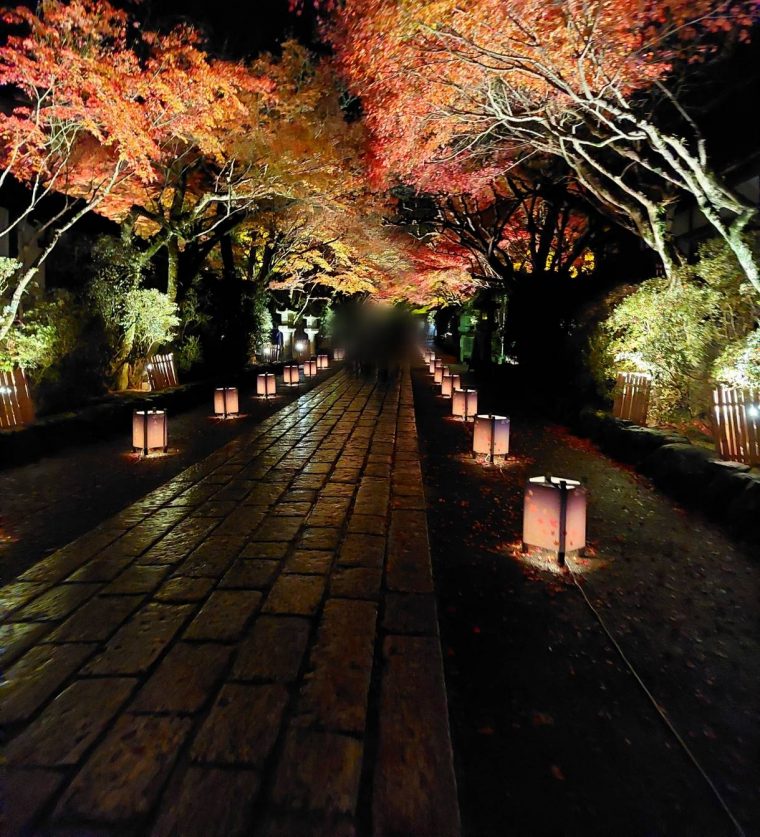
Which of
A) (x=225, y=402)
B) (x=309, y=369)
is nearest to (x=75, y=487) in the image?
(x=225, y=402)

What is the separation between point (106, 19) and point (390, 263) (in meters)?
23.4

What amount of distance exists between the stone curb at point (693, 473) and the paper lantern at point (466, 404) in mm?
3631

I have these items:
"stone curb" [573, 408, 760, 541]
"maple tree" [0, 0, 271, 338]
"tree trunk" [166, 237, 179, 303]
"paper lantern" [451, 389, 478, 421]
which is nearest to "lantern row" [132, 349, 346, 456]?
"maple tree" [0, 0, 271, 338]

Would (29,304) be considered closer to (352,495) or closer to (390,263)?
(352,495)

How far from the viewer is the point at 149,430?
→ 29.6 feet

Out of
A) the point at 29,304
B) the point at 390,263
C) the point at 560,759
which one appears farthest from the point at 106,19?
the point at 390,263

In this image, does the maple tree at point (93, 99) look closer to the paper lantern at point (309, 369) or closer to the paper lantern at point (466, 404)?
the paper lantern at point (466, 404)

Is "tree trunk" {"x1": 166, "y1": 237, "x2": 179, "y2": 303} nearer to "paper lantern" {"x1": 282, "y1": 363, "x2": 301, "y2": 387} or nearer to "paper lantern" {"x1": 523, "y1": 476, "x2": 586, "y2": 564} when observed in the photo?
"paper lantern" {"x1": 282, "y1": 363, "x2": 301, "y2": 387}

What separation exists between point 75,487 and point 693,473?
27.3 ft

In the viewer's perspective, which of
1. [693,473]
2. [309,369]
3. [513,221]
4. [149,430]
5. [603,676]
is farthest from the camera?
[309,369]

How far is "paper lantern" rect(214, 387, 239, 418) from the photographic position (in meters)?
13.3

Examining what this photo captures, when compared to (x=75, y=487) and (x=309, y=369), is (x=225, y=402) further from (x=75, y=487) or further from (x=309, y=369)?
(x=309, y=369)

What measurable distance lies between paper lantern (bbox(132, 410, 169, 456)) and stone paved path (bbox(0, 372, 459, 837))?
129 inches

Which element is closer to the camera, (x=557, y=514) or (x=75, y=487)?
(x=557, y=514)
